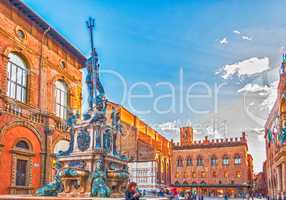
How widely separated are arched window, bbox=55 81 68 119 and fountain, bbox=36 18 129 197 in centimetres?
1914

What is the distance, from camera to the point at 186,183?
6469 cm

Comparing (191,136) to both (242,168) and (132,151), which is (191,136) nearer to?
(242,168)

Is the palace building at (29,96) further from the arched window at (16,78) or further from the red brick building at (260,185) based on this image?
the red brick building at (260,185)

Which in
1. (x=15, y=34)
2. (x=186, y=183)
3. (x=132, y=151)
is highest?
(x=15, y=34)

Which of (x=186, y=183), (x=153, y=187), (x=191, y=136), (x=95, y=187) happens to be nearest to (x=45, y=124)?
(x=95, y=187)

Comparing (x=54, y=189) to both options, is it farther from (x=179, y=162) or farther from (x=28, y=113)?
(x=179, y=162)

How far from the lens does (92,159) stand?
12.8m

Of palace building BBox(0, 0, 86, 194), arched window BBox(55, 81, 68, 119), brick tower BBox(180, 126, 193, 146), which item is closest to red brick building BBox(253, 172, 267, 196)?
brick tower BBox(180, 126, 193, 146)

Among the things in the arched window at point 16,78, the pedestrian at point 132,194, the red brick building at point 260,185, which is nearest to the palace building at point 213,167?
the red brick building at point 260,185

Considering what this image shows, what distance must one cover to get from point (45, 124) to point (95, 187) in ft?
62.6

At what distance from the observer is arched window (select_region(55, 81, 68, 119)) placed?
109 ft

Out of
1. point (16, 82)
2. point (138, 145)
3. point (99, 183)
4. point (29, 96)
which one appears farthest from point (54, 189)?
point (138, 145)

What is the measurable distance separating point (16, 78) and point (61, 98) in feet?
21.9

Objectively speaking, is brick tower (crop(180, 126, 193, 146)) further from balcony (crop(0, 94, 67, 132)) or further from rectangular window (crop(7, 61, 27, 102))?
rectangular window (crop(7, 61, 27, 102))
